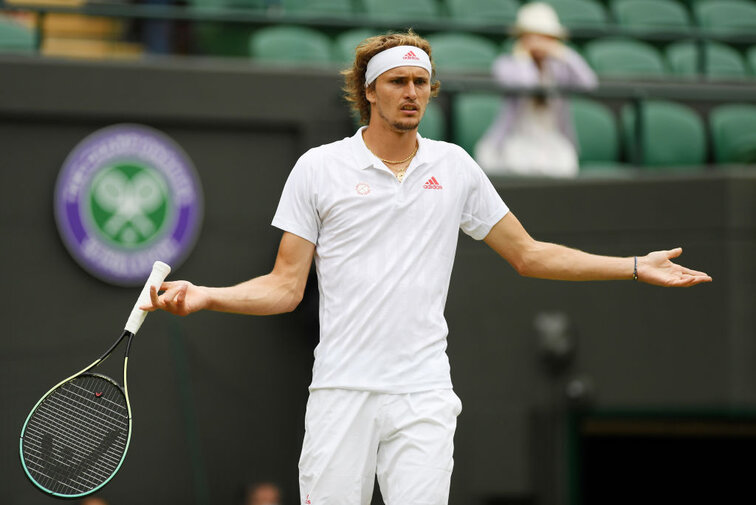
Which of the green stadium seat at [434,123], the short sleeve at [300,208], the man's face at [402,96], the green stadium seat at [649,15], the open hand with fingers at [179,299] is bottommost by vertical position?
the open hand with fingers at [179,299]

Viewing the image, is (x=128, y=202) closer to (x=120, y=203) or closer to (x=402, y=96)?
(x=120, y=203)

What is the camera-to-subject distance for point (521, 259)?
14.4 ft

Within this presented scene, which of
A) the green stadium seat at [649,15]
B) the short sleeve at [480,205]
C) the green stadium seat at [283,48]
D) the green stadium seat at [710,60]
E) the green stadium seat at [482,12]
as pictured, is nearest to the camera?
the short sleeve at [480,205]

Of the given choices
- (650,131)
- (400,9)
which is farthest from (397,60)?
(400,9)

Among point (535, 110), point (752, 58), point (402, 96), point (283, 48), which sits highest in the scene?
point (752, 58)

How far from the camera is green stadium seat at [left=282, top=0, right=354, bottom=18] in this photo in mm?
9234

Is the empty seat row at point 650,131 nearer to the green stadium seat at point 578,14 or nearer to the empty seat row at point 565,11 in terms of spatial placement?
the empty seat row at point 565,11

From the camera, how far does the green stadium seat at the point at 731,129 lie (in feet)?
29.2

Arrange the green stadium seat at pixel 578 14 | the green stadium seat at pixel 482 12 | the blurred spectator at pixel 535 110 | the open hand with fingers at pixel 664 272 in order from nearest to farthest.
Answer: the open hand with fingers at pixel 664 272
the blurred spectator at pixel 535 110
the green stadium seat at pixel 482 12
the green stadium seat at pixel 578 14

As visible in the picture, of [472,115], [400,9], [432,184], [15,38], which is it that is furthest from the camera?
[400,9]

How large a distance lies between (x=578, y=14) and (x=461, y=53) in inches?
60.4

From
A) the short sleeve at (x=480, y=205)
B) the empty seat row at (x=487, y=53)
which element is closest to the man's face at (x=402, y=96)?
the short sleeve at (x=480, y=205)

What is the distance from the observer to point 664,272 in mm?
4293

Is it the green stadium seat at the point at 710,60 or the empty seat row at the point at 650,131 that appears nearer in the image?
the empty seat row at the point at 650,131
